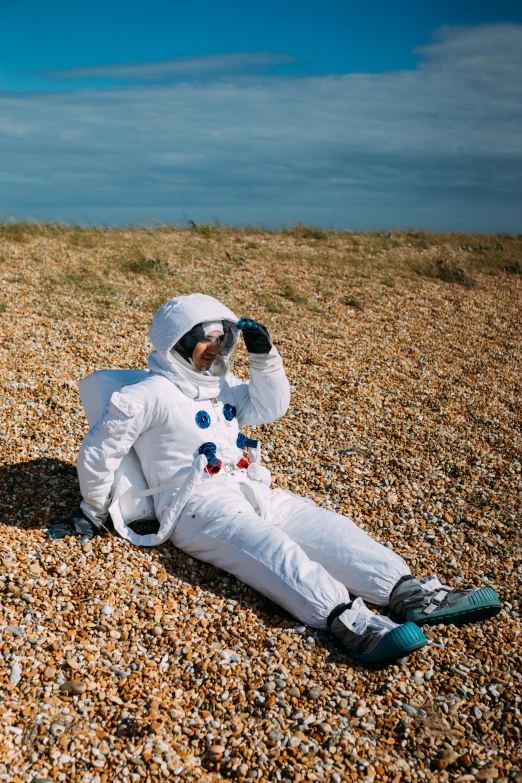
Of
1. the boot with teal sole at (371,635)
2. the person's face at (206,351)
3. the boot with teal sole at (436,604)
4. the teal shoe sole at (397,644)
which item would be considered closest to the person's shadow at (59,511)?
the boot with teal sole at (371,635)

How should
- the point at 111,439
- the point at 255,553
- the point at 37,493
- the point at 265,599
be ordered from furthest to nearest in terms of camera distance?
the point at 37,493, the point at 265,599, the point at 111,439, the point at 255,553

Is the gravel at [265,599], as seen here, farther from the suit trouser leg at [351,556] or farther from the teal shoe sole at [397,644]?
the suit trouser leg at [351,556]

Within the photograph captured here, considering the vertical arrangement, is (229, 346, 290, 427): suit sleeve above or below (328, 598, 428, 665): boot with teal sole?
above

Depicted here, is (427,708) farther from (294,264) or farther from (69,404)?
(294,264)

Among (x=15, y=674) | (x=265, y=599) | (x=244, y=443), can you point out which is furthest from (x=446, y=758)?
(x=244, y=443)

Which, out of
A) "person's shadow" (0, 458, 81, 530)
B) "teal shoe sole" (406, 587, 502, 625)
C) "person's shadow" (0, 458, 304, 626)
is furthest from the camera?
"person's shadow" (0, 458, 81, 530)

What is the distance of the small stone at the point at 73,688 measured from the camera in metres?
3.48

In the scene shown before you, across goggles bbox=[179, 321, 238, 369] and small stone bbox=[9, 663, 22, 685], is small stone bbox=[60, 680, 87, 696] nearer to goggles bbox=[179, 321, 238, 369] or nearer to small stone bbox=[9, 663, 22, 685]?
small stone bbox=[9, 663, 22, 685]

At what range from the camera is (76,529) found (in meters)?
4.66

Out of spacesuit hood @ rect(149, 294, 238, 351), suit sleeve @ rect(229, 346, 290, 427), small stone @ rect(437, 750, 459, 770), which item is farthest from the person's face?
small stone @ rect(437, 750, 459, 770)

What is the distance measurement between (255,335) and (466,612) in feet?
7.19

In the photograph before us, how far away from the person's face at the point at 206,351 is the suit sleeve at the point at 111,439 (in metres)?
0.49

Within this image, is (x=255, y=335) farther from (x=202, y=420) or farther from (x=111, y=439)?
(x=111, y=439)

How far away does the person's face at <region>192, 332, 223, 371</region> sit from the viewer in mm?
4621
